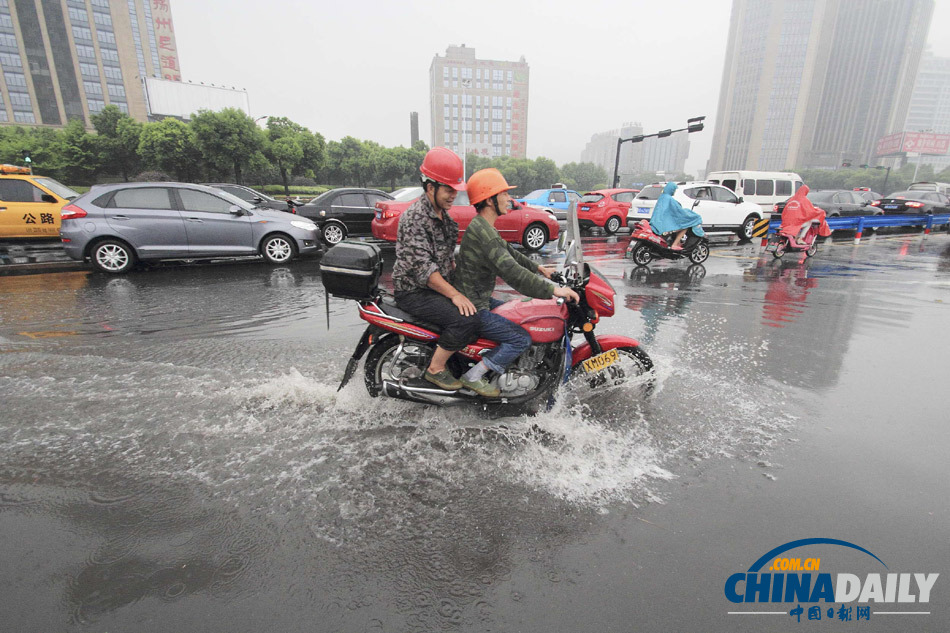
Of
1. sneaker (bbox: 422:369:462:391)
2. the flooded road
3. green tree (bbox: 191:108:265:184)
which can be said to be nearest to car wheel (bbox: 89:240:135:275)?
the flooded road

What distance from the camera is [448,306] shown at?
3148 millimetres

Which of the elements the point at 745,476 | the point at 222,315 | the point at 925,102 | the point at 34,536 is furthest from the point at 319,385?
the point at 925,102

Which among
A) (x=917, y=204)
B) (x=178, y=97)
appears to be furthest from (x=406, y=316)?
(x=178, y=97)

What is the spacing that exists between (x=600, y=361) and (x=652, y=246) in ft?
24.3

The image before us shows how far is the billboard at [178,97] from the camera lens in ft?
237

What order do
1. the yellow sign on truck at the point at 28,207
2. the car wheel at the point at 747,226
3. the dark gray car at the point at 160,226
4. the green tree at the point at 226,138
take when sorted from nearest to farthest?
the dark gray car at the point at 160,226 < the yellow sign on truck at the point at 28,207 < the car wheel at the point at 747,226 < the green tree at the point at 226,138

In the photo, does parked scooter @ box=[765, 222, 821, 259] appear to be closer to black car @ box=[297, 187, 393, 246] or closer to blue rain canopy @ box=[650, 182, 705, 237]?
blue rain canopy @ box=[650, 182, 705, 237]

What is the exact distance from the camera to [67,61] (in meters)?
76.5

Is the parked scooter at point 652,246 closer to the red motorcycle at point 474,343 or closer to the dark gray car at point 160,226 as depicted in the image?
the red motorcycle at point 474,343

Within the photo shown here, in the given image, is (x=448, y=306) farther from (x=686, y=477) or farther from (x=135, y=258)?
(x=135, y=258)

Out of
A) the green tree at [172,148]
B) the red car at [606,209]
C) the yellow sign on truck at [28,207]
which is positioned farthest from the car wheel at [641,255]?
the green tree at [172,148]

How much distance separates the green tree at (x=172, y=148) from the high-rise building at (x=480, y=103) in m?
90.3

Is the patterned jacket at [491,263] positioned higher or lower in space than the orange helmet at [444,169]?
lower

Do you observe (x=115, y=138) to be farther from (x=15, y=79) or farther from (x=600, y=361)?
(x=15, y=79)
